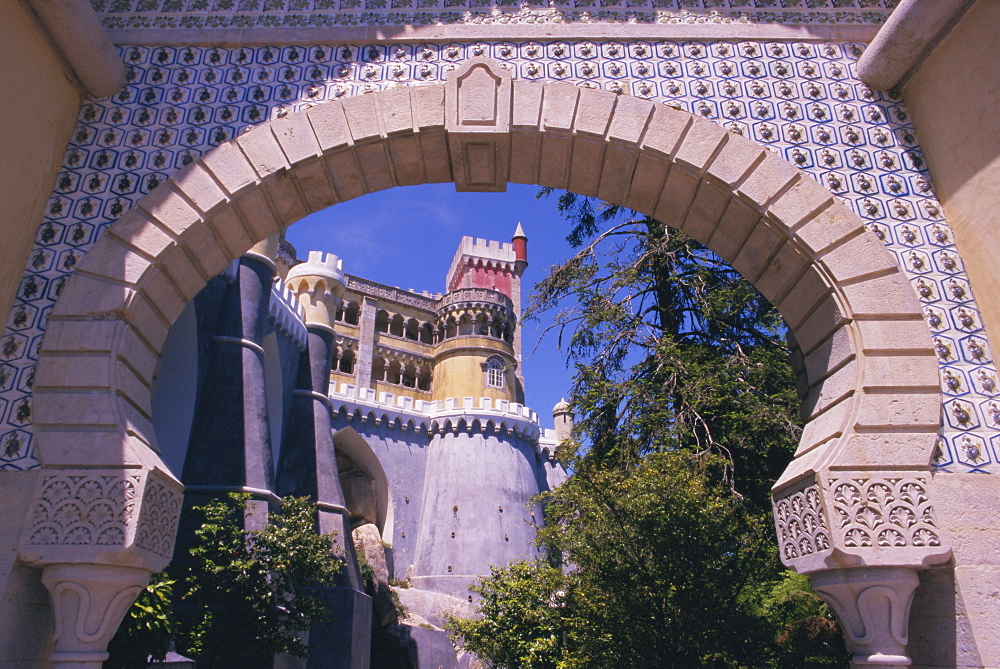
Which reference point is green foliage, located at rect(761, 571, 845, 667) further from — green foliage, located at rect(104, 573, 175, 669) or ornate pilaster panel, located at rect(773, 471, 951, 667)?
green foliage, located at rect(104, 573, 175, 669)

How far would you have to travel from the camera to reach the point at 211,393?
13.0 m

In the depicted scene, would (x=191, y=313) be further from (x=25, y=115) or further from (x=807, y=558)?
(x=807, y=558)

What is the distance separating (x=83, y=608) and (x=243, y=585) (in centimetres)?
710

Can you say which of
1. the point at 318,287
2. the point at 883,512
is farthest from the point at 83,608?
the point at 318,287

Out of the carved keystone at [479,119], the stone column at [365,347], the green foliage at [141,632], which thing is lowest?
the green foliage at [141,632]

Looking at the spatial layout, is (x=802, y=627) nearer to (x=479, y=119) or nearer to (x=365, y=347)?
(x=479, y=119)

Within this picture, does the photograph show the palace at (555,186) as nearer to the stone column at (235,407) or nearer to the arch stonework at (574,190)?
the arch stonework at (574,190)

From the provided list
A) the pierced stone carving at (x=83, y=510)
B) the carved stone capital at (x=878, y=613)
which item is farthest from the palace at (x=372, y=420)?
the carved stone capital at (x=878, y=613)

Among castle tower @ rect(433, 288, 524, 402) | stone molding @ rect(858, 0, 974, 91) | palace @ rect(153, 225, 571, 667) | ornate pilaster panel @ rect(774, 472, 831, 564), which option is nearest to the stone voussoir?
ornate pilaster panel @ rect(774, 472, 831, 564)

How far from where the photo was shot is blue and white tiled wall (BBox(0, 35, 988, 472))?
13.2ft

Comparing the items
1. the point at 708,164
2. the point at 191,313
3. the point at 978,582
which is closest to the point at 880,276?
the point at 708,164

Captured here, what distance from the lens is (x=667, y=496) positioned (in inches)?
275

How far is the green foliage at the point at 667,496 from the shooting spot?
22.2 feet

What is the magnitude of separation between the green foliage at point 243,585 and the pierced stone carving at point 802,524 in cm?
767
